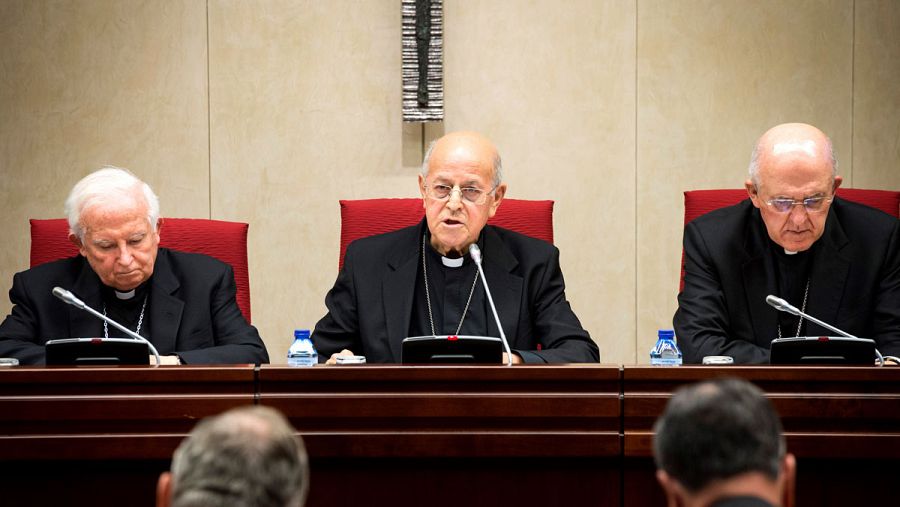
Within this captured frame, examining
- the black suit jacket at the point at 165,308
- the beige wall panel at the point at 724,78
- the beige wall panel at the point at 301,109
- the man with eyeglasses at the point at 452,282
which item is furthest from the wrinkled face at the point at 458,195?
the beige wall panel at the point at 724,78

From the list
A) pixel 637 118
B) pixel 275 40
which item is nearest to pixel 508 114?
pixel 637 118

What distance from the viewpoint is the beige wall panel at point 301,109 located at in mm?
4699

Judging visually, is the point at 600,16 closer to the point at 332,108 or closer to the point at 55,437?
the point at 332,108

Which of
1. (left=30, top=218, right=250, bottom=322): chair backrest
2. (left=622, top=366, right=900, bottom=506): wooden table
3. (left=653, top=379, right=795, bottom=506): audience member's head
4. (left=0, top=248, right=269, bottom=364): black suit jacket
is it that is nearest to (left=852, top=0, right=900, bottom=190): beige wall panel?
(left=622, top=366, right=900, bottom=506): wooden table

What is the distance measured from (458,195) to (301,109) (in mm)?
1473

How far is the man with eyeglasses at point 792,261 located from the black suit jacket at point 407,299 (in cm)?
41

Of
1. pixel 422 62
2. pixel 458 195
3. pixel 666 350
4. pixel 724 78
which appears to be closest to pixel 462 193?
pixel 458 195

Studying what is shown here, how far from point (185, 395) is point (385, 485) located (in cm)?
51

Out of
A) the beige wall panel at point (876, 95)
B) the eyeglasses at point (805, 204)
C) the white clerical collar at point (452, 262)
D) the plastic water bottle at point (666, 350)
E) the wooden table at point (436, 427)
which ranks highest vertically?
the beige wall panel at point (876, 95)

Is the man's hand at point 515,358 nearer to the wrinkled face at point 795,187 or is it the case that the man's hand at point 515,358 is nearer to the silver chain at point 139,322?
the wrinkled face at point 795,187

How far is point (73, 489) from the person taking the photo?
248 cm

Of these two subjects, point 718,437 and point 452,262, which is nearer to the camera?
point 718,437

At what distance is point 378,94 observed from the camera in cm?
471

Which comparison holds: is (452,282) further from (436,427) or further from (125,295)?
(436,427)
